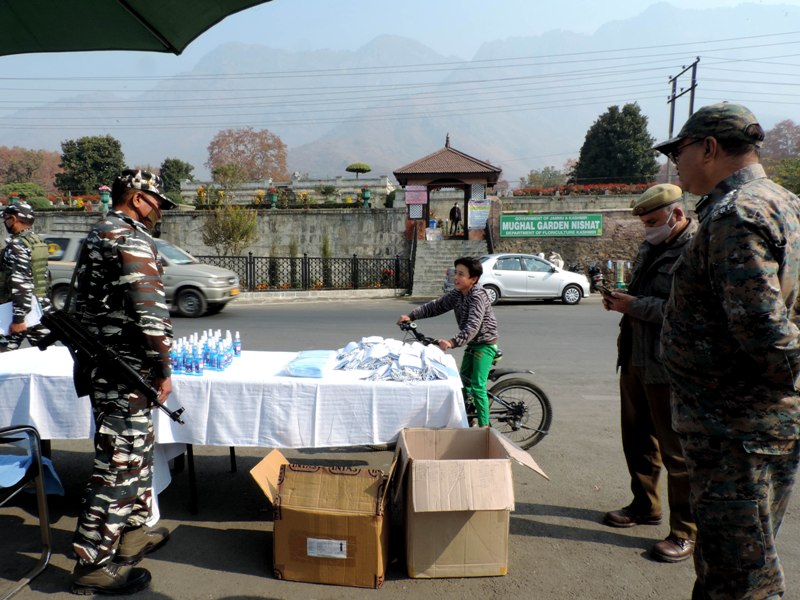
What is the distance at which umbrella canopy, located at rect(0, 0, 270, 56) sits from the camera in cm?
242

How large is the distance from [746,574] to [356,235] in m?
27.5

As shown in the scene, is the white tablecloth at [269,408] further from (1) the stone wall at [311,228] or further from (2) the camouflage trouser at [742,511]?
(1) the stone wall at [311,228]

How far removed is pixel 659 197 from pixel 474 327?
5.34 ft

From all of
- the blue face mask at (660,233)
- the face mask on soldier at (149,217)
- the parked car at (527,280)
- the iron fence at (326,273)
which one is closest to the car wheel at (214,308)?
the iron fence at (326,273)

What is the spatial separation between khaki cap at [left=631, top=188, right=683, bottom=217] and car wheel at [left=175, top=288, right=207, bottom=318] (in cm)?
1153

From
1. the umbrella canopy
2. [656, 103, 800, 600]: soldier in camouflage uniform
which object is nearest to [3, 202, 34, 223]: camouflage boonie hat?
the umbrella canopy

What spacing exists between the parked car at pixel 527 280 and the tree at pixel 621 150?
38422 millimetres

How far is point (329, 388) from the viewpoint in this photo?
3.58 meters

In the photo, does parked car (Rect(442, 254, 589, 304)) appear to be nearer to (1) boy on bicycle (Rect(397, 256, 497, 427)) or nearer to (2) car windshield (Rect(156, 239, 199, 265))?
(2) car windshield (Rect(156, 239, 199, 265))

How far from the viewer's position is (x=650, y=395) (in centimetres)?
350

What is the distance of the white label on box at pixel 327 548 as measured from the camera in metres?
3.04

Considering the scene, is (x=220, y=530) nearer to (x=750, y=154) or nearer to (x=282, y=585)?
(x=282, y=585)

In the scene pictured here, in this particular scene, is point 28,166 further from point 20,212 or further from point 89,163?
point 20,212

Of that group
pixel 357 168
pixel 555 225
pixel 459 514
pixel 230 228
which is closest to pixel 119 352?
pixel 459 514
